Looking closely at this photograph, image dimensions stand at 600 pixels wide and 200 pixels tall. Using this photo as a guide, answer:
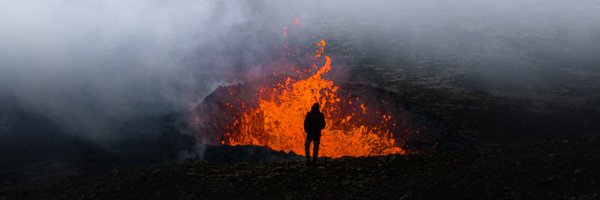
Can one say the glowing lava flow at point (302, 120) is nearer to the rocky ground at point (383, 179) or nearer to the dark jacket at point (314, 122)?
the rocky ground at point (383, 179)

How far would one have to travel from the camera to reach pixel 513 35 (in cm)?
5347

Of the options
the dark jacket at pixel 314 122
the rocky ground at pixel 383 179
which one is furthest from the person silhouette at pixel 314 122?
the rocky ground at pixel 383 179

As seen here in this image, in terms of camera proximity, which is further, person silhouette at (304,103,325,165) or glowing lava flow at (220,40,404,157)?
glowing lava flow at (220,40,404,157)

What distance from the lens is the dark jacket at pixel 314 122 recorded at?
1211 centimetres

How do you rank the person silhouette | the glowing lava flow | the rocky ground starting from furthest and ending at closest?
the glowing lava flow, the person silhouette, the rocky ground

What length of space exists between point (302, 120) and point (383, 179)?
1440 centimetres

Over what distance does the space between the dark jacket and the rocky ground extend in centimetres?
94

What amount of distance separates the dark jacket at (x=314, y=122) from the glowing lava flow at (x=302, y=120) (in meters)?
9.73

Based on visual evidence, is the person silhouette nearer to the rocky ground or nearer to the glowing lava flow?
the rocky ground

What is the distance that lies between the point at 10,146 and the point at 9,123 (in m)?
3.53

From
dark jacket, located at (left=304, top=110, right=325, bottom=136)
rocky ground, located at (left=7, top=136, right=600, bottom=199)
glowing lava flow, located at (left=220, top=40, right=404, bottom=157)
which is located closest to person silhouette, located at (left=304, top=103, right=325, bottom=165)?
dark jacket, located at (left=304, top=110, right=325, bottom=136)

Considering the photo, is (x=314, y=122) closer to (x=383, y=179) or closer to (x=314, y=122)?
(x=314, y=122)

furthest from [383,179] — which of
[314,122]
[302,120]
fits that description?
[302,120]

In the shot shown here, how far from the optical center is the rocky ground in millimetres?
10227
